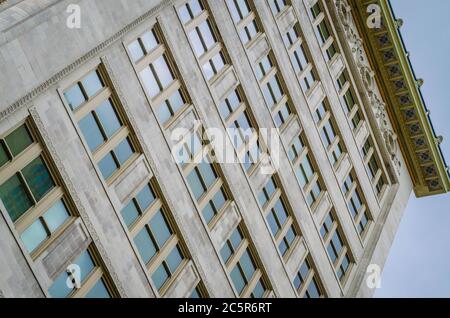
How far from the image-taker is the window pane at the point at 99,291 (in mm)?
20125

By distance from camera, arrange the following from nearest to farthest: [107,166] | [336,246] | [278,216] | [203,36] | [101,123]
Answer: [107,166] → [101,123] → [203,36] → [278,216] → [336,246]

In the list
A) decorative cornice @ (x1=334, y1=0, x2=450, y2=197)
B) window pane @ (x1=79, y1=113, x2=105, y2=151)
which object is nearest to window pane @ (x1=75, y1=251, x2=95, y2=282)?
window pane @ (x1=79, y1=113, x2=105, y2=151)

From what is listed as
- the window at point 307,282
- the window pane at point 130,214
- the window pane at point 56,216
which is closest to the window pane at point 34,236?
the window pane at point 56,216

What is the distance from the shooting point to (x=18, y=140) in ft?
62.4

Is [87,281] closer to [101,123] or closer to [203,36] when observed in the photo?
[101,123]

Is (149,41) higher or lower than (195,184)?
higher

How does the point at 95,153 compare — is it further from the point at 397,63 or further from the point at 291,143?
the point at 397,63

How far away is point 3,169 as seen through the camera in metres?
18.2

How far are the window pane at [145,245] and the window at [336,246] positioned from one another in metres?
14.2

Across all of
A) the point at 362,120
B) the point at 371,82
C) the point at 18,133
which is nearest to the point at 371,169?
the point at 362,120

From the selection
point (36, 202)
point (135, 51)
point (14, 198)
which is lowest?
point (36, 202)

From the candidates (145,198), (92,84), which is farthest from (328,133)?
(92,84)

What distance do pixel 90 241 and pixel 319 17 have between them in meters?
26.2

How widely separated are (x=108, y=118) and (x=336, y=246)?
60.4 ft
